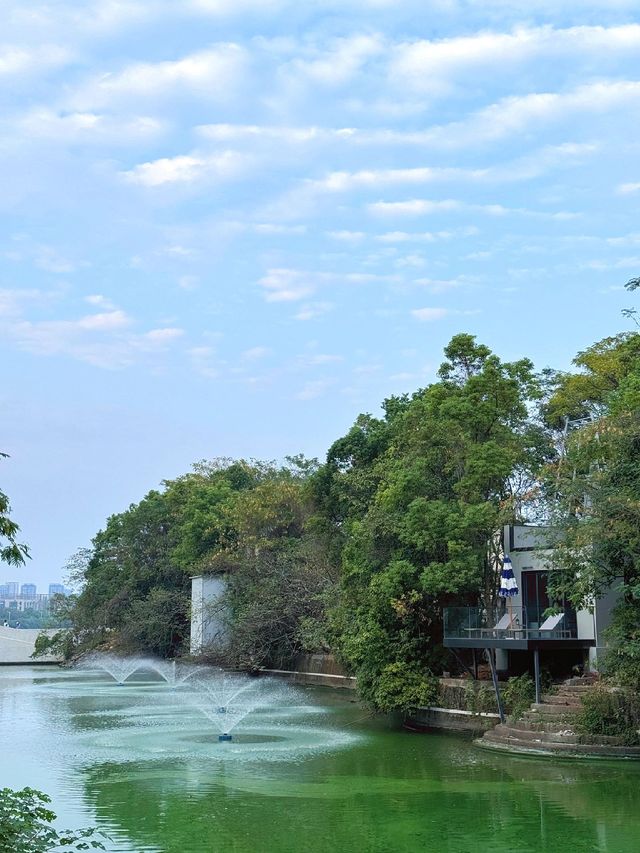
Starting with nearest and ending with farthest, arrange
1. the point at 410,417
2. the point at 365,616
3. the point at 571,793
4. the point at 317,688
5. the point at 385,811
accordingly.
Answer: the point at 385,811 → the point at 571,793 → the point at 365,616 → the point at 410,417 → the point at 317,688

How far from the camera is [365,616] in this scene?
2580cm

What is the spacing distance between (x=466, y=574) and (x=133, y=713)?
11.5 m

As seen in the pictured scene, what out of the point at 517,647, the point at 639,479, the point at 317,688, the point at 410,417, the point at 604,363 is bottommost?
the point at 317,688

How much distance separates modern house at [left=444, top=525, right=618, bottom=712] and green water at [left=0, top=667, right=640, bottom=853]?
2.45 meters

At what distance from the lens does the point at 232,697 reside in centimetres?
3206

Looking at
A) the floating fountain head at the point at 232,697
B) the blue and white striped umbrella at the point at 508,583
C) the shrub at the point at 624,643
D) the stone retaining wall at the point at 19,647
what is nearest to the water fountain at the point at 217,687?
the floating fountain head at the point at 232,697

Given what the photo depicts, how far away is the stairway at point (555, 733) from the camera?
63.5 ft

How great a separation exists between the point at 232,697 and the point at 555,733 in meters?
14.5

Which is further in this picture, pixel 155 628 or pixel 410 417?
pixel 155 628

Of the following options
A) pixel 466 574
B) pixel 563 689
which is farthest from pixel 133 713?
pixel 563 689

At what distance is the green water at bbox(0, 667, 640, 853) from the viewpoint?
13.2 m

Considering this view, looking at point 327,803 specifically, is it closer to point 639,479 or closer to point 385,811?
point 385,811

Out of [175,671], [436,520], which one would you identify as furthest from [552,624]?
[175,671]

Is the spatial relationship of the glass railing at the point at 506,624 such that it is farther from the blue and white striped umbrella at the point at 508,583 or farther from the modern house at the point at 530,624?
the blue and white striped umbrella at the point at 508,583
